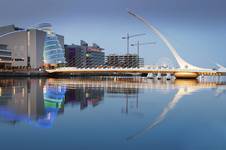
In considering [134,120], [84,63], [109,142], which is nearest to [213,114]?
[134,120]

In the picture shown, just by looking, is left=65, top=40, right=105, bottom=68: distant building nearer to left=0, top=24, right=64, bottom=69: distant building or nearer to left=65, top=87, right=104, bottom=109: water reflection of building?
left=0, top=24, right=64, bottom=69: distant building

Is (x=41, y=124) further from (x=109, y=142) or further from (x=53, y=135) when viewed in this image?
(x=109, y=142)


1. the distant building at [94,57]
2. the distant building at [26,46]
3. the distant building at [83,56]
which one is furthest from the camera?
the distant building at [94,57]

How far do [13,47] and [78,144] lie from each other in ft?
277

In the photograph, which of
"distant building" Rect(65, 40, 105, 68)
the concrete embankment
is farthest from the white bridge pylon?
"distant building" Rect(65, 40, 105, 68)

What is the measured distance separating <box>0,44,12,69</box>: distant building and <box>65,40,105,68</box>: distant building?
30418mm

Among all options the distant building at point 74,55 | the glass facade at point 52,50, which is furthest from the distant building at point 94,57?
the glass facade at point 52,50

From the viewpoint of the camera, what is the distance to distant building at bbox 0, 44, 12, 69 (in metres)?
76.8

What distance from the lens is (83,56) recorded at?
399ft

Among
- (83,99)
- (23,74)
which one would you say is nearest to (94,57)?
(23,74)

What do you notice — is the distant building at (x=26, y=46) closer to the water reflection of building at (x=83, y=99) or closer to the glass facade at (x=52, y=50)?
the glass facade at (x=52, y=50)

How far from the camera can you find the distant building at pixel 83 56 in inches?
4589

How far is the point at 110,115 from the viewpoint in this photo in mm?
10297

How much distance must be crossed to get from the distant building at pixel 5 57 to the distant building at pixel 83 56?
30.4 meters
